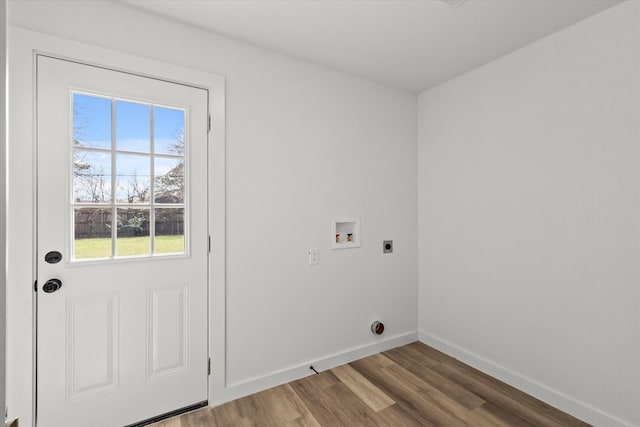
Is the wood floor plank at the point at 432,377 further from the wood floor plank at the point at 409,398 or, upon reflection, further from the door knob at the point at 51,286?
the door knob at the point at 51,286

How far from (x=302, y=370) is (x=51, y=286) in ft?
5.57

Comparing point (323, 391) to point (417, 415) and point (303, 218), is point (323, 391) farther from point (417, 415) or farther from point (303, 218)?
point (303, 218)

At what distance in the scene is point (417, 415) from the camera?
1.89m

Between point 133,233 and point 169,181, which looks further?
point 169,181

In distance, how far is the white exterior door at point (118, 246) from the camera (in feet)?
5.14

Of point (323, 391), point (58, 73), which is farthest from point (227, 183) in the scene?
point (323, 391)

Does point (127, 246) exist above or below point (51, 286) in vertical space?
above

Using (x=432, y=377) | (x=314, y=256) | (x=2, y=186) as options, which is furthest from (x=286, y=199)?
(x=2, y=186)

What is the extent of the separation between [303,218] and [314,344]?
3.33ft

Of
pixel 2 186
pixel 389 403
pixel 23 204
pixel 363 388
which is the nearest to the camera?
pixel 2 186

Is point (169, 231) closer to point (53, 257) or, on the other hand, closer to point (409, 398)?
point (53, 257)

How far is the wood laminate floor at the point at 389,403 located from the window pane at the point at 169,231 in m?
1.04

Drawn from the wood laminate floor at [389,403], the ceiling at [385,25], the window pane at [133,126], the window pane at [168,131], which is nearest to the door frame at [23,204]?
the window pane at [133,126]

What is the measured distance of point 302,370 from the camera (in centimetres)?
232
